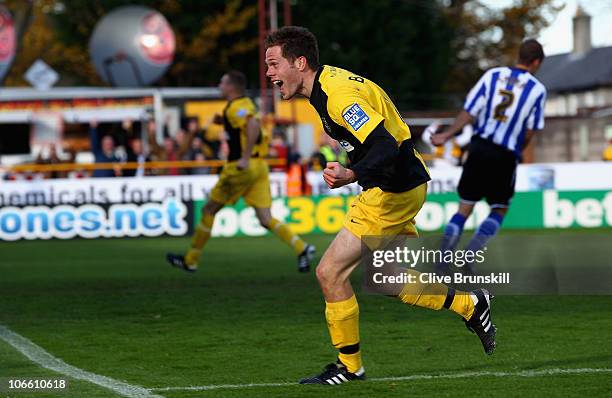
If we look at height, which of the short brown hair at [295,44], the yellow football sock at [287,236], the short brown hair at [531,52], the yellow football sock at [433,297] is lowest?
the yellow football sock at [287,236]

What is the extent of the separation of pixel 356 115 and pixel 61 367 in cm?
260

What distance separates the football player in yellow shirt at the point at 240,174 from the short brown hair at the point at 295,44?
264 inches

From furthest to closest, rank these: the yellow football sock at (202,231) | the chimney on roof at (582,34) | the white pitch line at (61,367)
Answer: the chimney on roof at (582,34), the yellow football sock at (202,231), the white pitch line at (61,367)

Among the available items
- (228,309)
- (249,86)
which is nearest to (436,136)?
(228,309)

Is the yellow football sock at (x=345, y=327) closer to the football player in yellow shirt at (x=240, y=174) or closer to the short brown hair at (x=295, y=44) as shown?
the short brown hair at (x=295, y=44)

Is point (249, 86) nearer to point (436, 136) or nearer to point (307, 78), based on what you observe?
point (436, 136)

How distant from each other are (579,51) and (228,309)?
61.8 m

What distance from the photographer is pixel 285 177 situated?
23250mm

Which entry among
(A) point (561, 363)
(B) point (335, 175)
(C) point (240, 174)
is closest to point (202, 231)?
(C) point (240, 174)

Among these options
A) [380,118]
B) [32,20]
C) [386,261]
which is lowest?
[386,261]

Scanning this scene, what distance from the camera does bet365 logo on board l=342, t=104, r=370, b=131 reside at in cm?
694

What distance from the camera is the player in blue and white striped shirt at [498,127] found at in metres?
12.6

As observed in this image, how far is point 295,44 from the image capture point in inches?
286

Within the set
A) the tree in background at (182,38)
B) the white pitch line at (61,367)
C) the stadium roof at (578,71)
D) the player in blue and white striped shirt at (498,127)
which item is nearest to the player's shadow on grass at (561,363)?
the white pitch line at (61,367)
